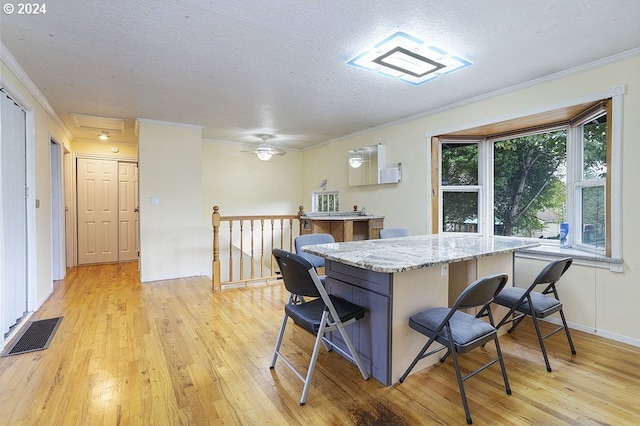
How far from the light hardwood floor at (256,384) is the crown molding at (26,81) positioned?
2.32 meters

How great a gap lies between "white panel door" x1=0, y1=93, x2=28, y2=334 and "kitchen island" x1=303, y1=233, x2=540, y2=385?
251 cm

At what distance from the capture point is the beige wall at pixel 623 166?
255 cm

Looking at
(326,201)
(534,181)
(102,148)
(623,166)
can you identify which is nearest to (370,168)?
(326,201)

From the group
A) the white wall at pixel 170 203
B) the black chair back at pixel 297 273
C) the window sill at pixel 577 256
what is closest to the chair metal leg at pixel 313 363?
the black chair back at pixel 297 273

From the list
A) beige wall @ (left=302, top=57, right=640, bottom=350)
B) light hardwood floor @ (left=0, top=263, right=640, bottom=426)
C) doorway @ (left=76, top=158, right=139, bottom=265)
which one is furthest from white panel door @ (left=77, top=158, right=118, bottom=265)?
beige wall @ (left=302, top=57, right=640, bottom=350)

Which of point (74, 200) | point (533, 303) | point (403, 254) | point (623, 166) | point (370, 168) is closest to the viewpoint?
point (403, 254)

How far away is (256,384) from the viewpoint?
2.02 metres

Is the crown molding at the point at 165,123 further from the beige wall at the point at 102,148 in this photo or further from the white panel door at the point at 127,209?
the white panel door at the point at 127,209

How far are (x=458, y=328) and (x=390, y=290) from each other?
43 centimetres

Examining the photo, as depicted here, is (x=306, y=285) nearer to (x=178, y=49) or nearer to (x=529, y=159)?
(x=178, y=49)

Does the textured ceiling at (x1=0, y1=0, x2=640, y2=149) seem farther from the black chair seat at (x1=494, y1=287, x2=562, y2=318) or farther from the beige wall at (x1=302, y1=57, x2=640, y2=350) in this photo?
the black chair seat at (x1=494, y1=287, x2=562, y2=318)

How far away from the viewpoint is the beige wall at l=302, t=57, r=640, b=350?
2.55m

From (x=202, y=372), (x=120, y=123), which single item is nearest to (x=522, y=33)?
(x=202, y=372)

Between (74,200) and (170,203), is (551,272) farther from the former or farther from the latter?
(74,200)
